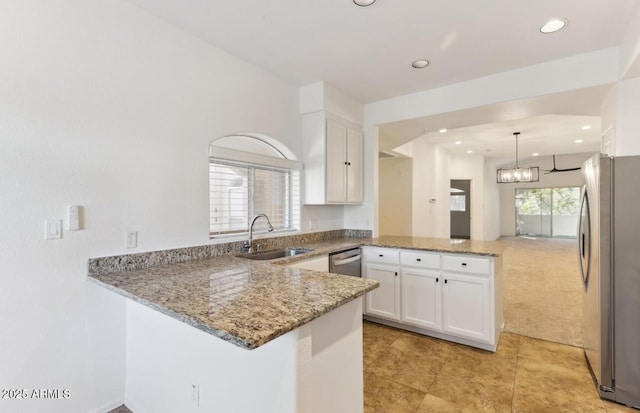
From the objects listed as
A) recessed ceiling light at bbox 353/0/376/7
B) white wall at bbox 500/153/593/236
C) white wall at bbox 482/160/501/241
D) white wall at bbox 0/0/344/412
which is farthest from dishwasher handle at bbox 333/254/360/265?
white wall at bbox 500/153/593/236

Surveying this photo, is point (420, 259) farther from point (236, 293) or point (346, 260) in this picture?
point (236, 293)

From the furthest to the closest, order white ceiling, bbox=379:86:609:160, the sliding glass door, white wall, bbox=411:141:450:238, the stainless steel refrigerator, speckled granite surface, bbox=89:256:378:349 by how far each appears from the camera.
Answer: the sliding glass door
white wall, bbox=411:141:450:238
white ceiling, bbox=379:86:609:160
the stainless steel refrigerator
speckled granite surface, bbox=89:256:378:349

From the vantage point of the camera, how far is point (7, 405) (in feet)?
5.03

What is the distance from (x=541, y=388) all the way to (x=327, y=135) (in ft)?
9.28

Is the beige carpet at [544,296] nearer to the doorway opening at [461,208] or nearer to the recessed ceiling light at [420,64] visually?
the doorway opening at [461,208]

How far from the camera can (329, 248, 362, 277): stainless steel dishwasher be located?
9.76ft

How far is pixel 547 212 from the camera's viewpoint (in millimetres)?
10742

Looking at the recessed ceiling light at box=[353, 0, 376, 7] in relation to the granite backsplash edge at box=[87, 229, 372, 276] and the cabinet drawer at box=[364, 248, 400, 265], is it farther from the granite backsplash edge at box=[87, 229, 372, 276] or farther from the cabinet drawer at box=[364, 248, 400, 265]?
the cabinet drawer at box=[364, 248, 400, 265]

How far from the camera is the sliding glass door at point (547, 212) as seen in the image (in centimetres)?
1031

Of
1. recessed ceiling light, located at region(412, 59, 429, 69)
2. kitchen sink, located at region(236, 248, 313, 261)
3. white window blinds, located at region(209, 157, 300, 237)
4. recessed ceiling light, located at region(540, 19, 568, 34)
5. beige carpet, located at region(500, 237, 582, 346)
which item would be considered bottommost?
beige carpet, located at region(500, 237, 582, 346)

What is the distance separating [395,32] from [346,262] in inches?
81.7

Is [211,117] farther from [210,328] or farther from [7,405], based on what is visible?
[7,405]

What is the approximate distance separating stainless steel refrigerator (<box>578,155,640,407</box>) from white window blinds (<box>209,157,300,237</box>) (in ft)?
8.38

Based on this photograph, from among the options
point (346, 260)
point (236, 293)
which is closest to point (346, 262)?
point (346, 260)
